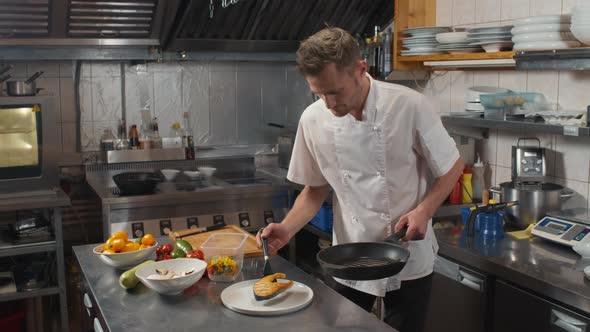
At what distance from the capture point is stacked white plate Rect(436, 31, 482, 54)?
3.36m

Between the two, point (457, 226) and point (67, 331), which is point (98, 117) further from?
point (457, 226)

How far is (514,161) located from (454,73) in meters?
0.85

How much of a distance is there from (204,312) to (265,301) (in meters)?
0.18

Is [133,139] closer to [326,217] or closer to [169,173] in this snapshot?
[169,173]

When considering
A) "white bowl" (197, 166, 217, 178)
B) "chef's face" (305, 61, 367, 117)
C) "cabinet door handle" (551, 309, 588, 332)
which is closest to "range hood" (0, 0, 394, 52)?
"white bowl" (197, 166, 217, 178)

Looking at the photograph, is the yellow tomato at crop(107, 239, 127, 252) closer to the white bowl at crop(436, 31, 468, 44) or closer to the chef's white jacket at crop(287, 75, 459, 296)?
the chef's white jacket at crop(287, 75, 459, 296)

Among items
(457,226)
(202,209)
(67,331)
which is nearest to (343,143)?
(457,226)

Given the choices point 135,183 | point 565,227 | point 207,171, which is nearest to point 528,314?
point 565,227

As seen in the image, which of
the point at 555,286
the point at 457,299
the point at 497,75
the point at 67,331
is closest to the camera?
the point at 555,286

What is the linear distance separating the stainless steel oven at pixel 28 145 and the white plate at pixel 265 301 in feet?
7.72

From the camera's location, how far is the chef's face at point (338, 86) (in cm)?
209

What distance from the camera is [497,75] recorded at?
361cm

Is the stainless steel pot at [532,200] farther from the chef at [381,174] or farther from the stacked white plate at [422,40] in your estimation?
the stacked white plate at [422,40]

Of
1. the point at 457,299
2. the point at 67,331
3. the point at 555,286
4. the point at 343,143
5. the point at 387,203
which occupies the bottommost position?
the point at 67,331
